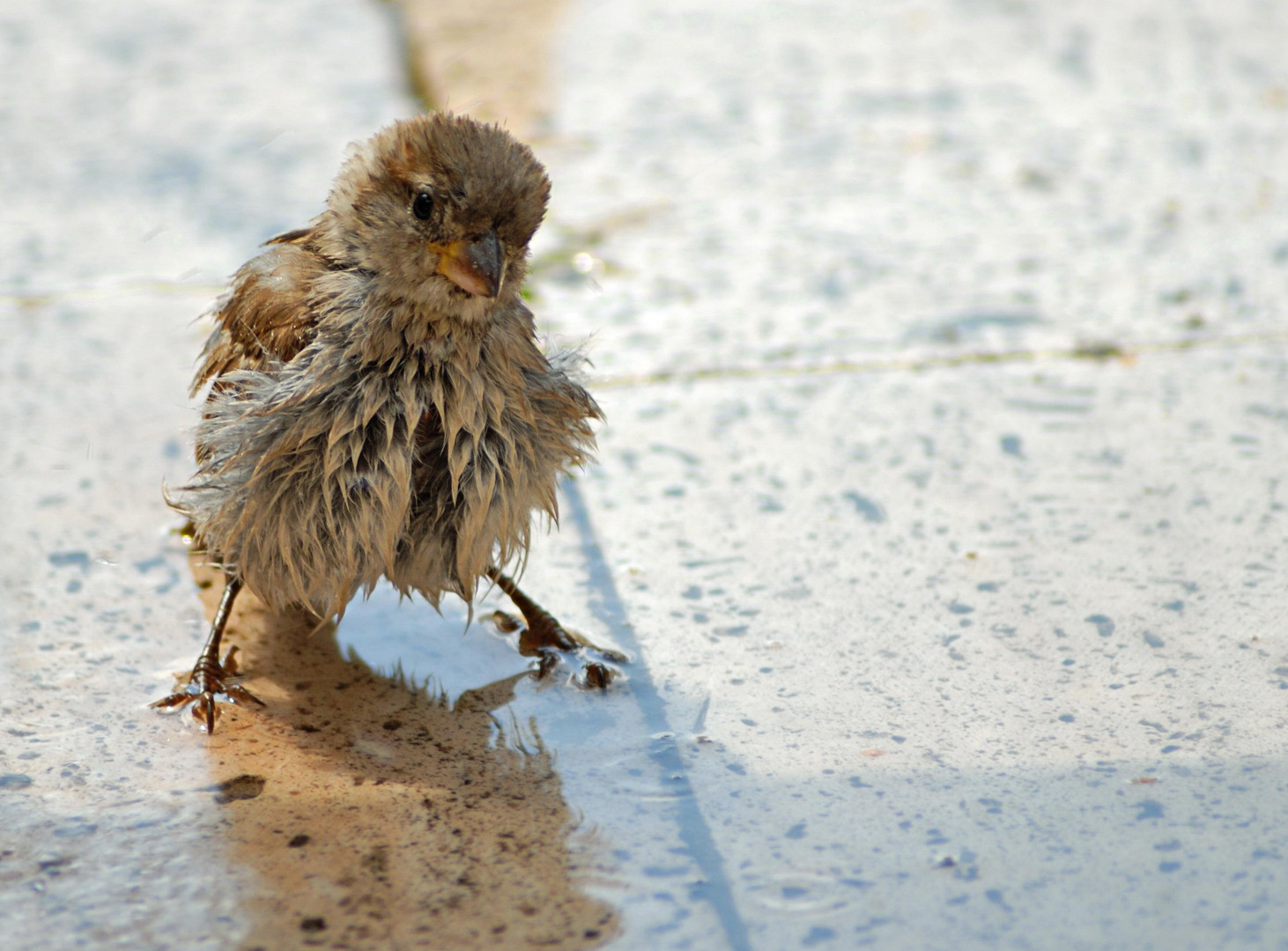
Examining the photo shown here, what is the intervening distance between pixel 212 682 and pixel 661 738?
2.89ft

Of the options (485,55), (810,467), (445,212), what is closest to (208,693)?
(445,212)

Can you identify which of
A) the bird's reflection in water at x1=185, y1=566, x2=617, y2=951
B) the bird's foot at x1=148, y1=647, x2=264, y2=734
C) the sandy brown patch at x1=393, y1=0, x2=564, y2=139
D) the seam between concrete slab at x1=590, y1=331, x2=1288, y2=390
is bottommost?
the bird's reflection in water at x1=185, y1=566, x2=617, y2=951

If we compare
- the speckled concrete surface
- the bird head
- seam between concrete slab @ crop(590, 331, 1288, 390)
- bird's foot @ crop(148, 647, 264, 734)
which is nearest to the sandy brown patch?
the speckled concrete surface

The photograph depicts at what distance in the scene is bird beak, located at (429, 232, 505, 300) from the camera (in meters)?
2.53

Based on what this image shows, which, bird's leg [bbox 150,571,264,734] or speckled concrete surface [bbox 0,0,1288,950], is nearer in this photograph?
speckled concrete surface [bbox 0,0,1288,950]

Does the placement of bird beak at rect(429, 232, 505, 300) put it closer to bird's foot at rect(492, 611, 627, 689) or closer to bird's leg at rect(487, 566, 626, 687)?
bird's leg at rect(487, 566, 626, 687)

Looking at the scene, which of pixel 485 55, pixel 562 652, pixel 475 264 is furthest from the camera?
pixel 485 55

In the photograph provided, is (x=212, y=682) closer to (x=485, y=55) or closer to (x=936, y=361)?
(x=936, y=361)

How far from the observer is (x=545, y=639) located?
9.37 ft

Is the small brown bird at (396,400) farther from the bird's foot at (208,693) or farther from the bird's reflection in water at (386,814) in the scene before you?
the bird's reflection in water at (386,814)

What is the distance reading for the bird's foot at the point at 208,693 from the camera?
2.63 meters

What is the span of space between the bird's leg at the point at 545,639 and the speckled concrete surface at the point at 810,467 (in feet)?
0.20

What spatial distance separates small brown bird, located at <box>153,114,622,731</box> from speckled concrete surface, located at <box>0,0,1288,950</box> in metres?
0.32

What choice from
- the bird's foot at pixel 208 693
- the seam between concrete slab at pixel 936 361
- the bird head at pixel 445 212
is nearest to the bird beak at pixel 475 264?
the bird head at pixel 445 212
